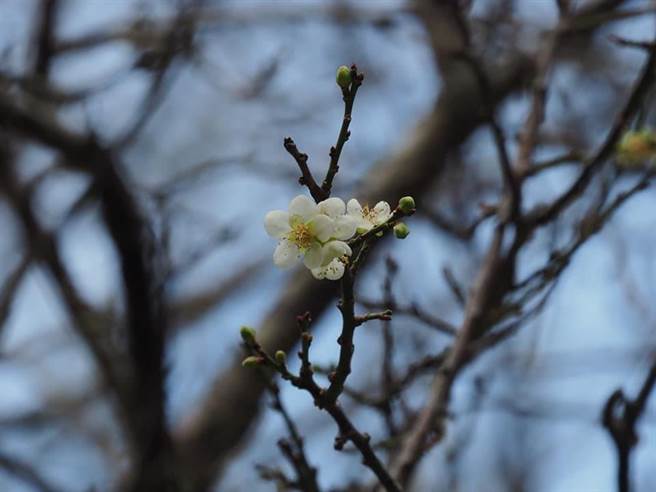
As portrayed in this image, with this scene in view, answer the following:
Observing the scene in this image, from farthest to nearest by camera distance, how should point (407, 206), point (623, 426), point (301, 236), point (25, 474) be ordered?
1. point (25, 474)
2. point (623, 426)
3. point (301, 236)
4. point (407, 206)

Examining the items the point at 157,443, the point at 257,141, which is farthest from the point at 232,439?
the point at 257,141

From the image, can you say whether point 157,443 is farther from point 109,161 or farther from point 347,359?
point 347,359

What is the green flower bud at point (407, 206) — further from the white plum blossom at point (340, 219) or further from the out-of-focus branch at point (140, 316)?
the out-of-focus branch at point (140, 316)

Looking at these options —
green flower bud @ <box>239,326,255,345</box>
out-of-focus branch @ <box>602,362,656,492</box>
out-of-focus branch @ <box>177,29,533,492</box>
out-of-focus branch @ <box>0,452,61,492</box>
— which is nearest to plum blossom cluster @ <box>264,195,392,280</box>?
green flower bud @ <box>239,326,255,345</box>

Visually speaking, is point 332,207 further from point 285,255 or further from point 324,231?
point 285,255

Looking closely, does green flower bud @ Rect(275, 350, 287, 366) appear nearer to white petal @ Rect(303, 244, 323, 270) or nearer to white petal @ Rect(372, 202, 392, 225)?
white petal @ Rect(303, 244, 323, 270)

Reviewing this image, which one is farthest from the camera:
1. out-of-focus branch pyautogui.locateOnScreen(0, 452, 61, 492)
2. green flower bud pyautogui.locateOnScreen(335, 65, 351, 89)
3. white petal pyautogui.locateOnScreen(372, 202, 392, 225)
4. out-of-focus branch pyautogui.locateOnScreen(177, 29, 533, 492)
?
out-of-focus branch pyautogui.locateOnScreen(177, 29, 533, 492)

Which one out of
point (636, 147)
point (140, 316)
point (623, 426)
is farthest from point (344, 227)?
point (140, 316)
